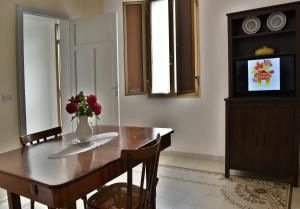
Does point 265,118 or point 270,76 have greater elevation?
point 270,76

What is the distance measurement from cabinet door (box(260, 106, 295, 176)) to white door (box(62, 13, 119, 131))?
2078 millimetres

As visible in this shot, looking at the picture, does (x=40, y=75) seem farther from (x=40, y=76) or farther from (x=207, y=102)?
(x=207, y=102)

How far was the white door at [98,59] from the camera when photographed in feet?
13.1

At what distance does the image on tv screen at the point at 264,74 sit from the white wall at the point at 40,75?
3.64 meters

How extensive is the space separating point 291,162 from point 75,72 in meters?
3.30

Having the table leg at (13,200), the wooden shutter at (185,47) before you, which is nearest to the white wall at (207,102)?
the wooden shutter at (185,47)

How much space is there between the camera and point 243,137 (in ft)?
10.5

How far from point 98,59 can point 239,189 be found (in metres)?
2.68

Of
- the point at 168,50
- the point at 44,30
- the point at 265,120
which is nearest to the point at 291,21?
the point at 265,120

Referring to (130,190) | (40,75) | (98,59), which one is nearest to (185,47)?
(98,59)

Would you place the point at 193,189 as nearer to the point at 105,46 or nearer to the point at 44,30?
the point at 105,46

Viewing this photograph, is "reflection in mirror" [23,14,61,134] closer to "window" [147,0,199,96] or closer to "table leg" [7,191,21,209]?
"window" [147,0,199,96]

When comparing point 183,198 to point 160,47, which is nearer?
point 183,198

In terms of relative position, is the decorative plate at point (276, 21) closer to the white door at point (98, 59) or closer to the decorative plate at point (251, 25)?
the decorative plate at point (251, 25)
